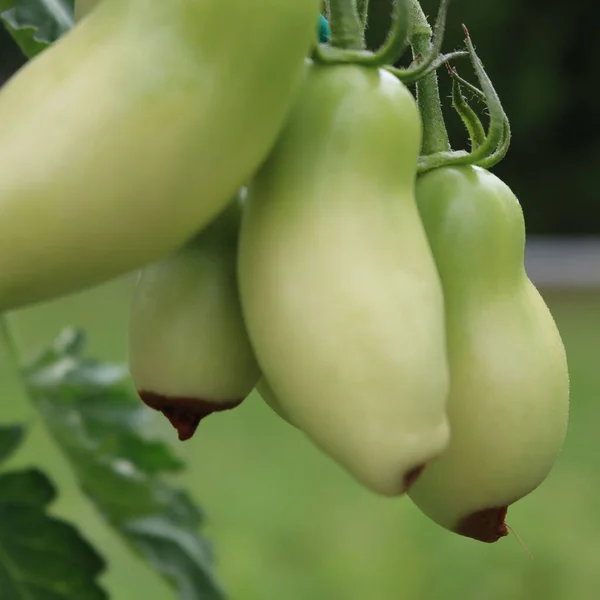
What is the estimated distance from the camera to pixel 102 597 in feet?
2.36

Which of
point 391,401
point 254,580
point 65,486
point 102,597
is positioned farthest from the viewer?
point 65,486

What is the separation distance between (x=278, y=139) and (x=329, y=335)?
0.08 m

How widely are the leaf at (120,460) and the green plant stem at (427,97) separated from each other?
46 centimetres

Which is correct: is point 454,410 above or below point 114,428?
above

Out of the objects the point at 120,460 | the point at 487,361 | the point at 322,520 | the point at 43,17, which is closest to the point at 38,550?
the point at 120,460

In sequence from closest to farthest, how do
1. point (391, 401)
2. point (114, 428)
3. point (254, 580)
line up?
point (391, 401), point (114, 428), point (254, 580)

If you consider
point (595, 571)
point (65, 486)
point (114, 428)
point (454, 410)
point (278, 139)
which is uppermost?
point (278, 139)

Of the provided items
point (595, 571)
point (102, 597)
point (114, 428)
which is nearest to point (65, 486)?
point (595, 571)

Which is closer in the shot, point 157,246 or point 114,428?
point 157,246

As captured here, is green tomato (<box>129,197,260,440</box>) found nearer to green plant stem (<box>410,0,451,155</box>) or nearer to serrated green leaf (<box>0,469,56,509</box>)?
green plant stem (<box>410,0,451,155</box>)

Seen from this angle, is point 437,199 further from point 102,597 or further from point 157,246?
point 102,597

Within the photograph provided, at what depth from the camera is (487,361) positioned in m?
0.38

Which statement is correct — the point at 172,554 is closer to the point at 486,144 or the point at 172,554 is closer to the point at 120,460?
the point at 120,460

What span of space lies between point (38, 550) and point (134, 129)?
0.51 m
